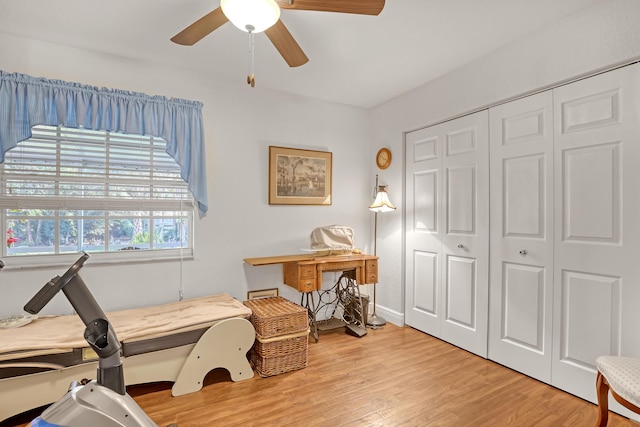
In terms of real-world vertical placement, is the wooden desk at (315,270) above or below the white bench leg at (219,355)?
above

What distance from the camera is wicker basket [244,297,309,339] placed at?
2.48 meters

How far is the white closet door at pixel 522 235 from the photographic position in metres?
→ 2.33

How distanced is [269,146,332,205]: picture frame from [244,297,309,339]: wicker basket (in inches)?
44.2

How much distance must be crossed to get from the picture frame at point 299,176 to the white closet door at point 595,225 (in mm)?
2116

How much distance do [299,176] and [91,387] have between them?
274cm

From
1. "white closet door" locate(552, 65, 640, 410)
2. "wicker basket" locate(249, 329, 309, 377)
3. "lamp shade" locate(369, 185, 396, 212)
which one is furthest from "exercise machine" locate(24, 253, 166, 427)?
"lamp shade" locate(369, 185, 396, 212)

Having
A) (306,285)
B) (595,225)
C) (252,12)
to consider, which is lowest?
(306,285)

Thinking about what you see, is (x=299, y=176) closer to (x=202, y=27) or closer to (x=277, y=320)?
(x=277, y=320)

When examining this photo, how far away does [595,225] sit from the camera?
6.82 ft

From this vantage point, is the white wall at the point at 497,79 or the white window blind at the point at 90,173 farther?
the white window blind at the point at 90,173

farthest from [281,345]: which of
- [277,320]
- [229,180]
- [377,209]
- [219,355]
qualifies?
[377,209]

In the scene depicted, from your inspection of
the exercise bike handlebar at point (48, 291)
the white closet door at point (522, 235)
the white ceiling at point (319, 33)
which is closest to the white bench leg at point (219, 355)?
the exercise bike handlebar at point (48, 291)

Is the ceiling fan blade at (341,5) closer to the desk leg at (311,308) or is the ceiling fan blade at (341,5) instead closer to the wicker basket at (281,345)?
the wicker basket at (281,345)

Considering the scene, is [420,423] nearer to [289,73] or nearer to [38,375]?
[38,375]
